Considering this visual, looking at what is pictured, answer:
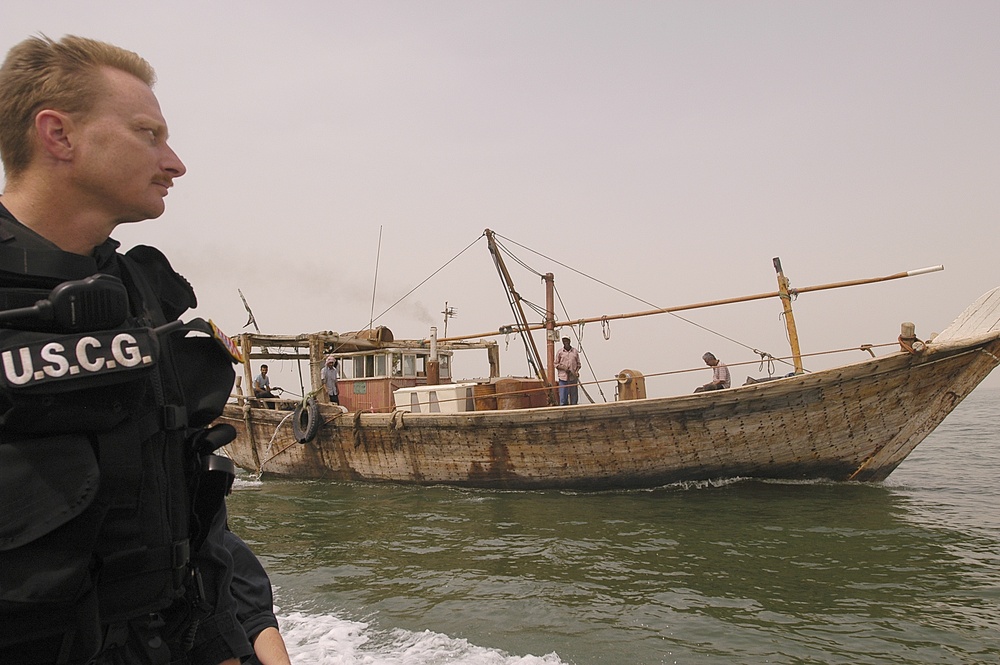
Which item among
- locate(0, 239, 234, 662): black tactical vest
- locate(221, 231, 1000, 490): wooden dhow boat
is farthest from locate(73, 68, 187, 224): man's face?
locate(221, 231, 1000, 490): wooden dhow boat

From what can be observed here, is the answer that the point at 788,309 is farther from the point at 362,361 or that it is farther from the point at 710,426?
the point at 362,361

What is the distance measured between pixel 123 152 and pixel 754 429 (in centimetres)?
1151

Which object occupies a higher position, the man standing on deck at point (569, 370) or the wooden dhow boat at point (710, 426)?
the man standing on deck at point (569, 370)

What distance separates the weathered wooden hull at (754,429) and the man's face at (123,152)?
1083 cm

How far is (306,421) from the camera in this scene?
51.9 feet

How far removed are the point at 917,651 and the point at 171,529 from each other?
5.46m

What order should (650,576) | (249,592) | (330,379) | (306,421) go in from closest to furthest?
(249,592)
(650,576)
(306,421)
(330,379)

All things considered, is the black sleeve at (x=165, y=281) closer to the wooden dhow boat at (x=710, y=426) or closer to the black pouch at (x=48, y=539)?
the black pouch at (x=48, y=539)

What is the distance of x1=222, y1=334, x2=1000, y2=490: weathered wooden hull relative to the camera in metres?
11.0

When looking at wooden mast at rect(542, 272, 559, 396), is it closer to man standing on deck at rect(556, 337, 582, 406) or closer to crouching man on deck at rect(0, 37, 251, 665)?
man standing on deck at rect(556, 337, 582, 406)

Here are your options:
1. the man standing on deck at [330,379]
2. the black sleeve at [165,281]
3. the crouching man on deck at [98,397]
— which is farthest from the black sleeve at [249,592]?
the man standing on deck at [330,379]

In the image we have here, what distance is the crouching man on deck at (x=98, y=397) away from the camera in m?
0.92

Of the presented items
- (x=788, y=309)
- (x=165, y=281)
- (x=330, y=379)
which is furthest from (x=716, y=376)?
(x=165, y=281)

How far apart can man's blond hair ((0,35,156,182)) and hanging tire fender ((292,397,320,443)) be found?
14.5 meters
